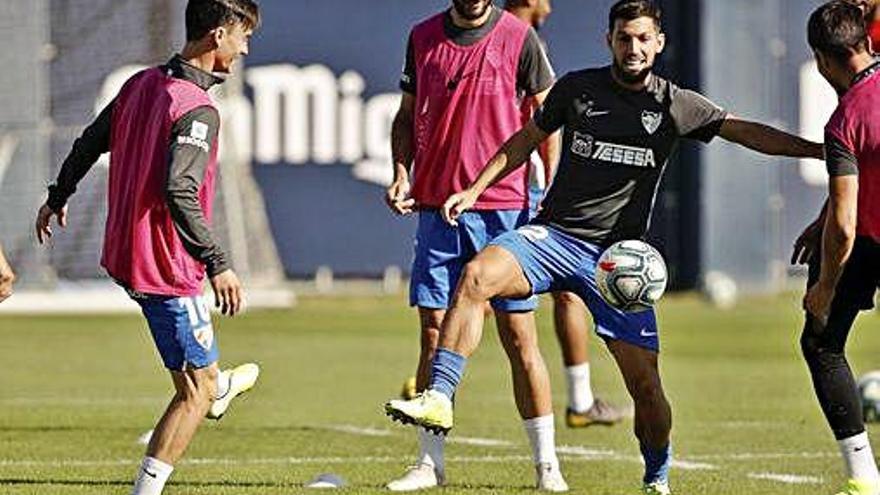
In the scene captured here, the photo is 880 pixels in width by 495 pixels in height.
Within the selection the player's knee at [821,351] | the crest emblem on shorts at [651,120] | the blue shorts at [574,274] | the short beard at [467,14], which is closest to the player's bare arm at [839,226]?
the player's knee at [821,351]

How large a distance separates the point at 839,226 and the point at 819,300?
48 cm

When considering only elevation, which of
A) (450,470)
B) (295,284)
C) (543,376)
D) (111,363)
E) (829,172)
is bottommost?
(295,284)

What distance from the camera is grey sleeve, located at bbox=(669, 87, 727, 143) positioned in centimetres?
1009

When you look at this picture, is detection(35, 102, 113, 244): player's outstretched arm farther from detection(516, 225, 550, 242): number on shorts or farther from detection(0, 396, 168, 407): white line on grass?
detection(0, 396, 168, 407): white line on grass

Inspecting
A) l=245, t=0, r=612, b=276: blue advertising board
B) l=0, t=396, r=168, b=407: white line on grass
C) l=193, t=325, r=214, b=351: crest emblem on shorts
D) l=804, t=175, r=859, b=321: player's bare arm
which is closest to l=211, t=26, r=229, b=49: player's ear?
l=193, t=325, r=214, b=351: crest emblem on shorts

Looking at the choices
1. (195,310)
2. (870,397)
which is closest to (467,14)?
(195,310)

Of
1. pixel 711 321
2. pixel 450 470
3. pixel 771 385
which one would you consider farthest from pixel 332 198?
pixel 450 470

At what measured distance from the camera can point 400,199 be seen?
1076 centimetres

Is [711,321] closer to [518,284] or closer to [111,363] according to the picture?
[111,363]

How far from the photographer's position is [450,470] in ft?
37.9

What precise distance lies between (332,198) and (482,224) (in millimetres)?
20927

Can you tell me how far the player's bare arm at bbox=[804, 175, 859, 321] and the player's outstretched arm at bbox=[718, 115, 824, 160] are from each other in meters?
0.66

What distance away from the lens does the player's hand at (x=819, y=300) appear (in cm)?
943

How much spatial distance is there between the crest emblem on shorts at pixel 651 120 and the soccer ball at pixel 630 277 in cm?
51
